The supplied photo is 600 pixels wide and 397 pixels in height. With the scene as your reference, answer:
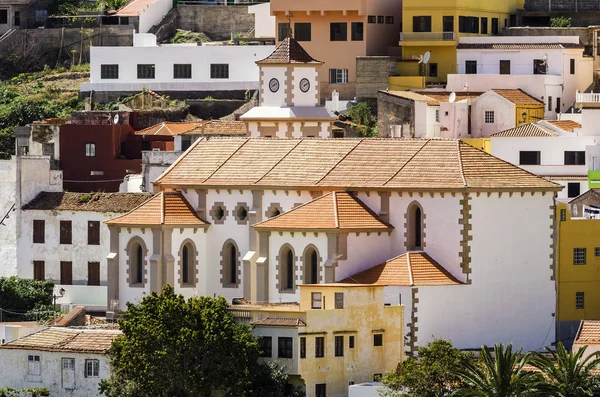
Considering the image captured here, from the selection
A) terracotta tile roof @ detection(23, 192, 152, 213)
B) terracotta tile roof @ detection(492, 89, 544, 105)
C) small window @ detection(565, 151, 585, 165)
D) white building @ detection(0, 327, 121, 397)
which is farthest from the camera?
terracotta tile roof @ detection(492, 89, 544, 105)

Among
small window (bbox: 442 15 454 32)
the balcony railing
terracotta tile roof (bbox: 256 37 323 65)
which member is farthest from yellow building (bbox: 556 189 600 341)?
small window (bbox: 442 15 454 32)

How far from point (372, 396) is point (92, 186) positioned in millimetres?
29604

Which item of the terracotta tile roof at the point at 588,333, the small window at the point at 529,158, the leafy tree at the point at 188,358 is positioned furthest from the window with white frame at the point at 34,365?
the small window at the point at 529,158

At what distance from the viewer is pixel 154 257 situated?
114 meters

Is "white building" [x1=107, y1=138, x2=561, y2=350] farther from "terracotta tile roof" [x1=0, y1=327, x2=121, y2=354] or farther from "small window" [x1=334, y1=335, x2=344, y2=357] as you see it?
"terracotta tile roof" [x1=0, y1=327, x2=121, y2=354]

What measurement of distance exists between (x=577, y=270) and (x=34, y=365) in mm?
20521

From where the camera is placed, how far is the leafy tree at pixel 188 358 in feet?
332

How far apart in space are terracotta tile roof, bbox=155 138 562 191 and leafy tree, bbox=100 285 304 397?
11.9 m

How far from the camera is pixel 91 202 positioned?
121 metres

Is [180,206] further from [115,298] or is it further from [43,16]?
[43,16]

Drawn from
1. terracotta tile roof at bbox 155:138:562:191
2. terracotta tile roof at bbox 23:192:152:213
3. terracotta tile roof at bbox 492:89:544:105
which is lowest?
terracotta tile roof at bbox 23:192:152:213

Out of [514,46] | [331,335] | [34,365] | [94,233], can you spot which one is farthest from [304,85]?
[34,365]

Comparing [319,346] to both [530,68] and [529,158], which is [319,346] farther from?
[530,68]

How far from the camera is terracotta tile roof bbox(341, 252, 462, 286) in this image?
108 metres
